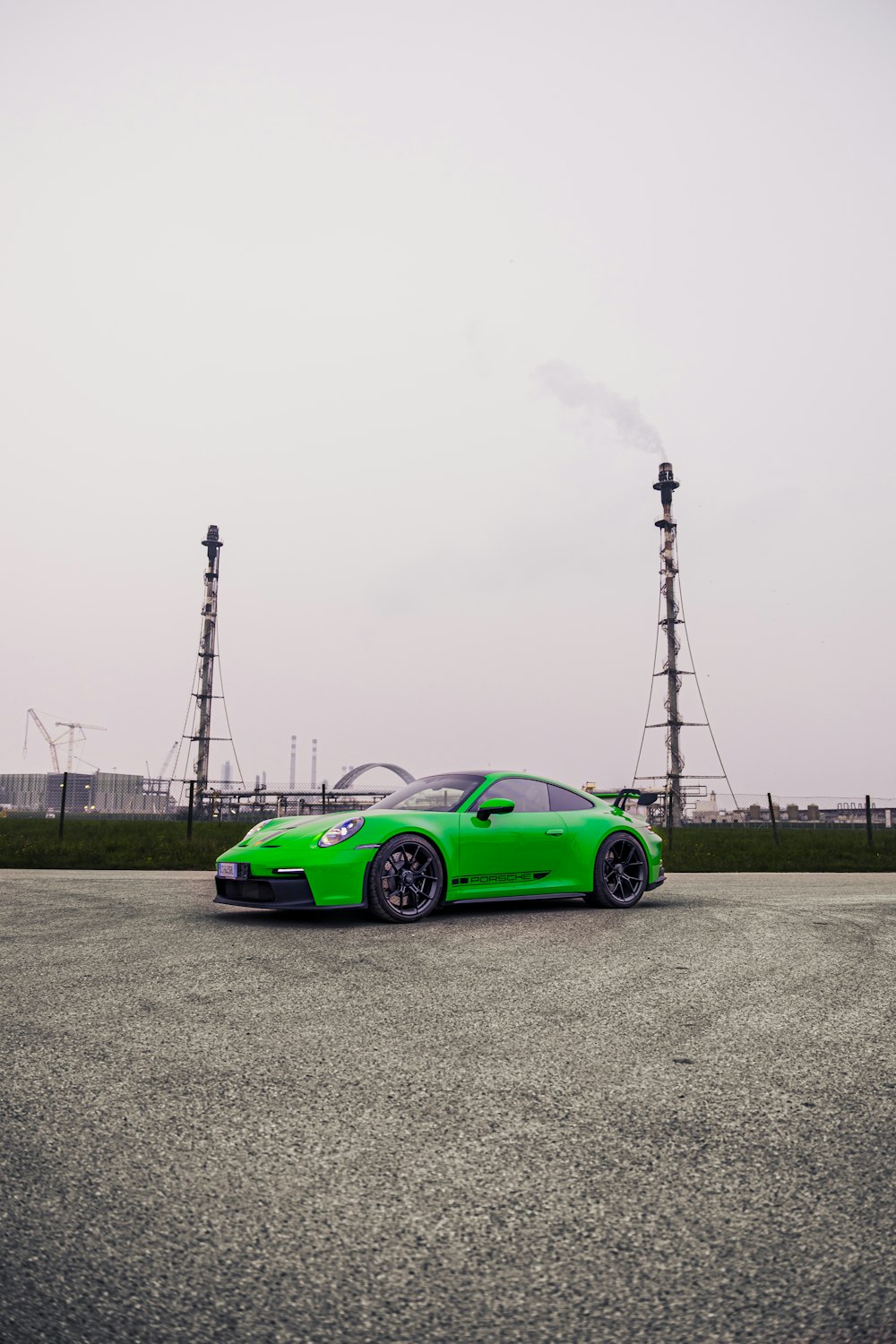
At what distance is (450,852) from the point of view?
8.23m

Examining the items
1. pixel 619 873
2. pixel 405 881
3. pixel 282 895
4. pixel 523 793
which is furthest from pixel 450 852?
pixel 619 873

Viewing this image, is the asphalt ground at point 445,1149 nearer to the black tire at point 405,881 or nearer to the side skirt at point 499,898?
the black tire at point 405,881

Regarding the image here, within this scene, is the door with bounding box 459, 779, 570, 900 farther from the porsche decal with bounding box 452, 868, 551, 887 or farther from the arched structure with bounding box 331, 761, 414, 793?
the arched structure with bounding box 331, 761, 414, 793

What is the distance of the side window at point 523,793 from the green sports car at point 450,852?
0.01 metres

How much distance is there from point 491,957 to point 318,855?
1943 millimetres

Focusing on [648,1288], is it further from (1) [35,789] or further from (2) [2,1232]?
(1) [35,789]

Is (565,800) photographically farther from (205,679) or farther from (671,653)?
(205,679)

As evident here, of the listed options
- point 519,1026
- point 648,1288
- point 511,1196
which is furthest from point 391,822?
point 648,1288

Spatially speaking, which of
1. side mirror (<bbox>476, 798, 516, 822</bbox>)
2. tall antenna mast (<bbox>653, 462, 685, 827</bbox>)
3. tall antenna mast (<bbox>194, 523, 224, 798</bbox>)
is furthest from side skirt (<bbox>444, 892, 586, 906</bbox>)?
tall antenna mast (<bbox>194, 523, 224, 798</bbox>)

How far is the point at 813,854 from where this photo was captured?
20.2 metres

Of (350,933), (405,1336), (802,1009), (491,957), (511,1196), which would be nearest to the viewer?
(405,1336)

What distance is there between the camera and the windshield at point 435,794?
853cm

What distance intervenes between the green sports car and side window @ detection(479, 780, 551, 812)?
11mm

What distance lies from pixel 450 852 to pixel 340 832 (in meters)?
0.94
